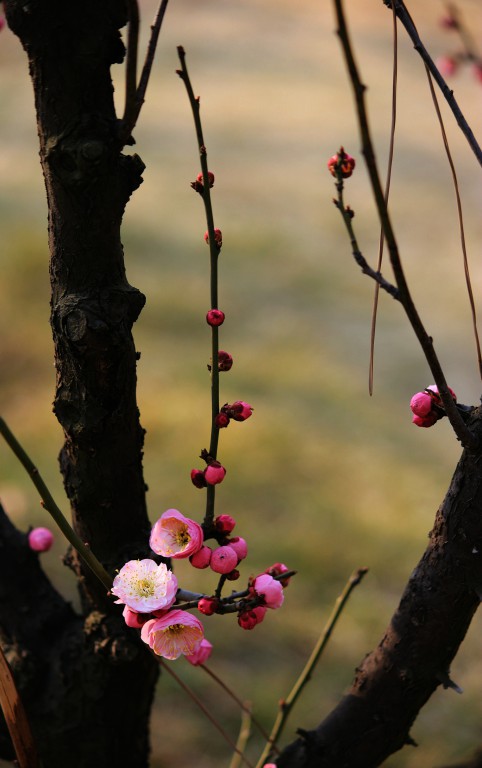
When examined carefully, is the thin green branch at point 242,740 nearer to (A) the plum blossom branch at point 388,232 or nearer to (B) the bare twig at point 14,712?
(B) the bare twig at point 14,712

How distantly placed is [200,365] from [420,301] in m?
0.74

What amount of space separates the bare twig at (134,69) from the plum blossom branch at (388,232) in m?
0.12

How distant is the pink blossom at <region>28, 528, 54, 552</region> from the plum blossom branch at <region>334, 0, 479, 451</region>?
40cm

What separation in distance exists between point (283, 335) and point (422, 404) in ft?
6.20

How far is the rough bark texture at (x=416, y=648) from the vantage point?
620 mm

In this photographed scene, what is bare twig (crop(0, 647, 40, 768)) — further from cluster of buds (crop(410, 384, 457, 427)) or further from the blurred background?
the blurred background

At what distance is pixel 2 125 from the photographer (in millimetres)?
3467

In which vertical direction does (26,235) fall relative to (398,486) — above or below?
above

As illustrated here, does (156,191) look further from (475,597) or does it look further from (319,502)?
(475,597)

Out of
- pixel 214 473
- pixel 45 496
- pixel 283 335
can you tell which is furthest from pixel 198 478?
pixel 283 335

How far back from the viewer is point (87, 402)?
64 centimetres

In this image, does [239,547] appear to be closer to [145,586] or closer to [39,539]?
[145,586]

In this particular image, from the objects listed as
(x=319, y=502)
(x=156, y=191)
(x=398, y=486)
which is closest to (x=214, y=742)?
(x=319, y=502)

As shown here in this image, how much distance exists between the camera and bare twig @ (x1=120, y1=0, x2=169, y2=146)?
1.48 feet
